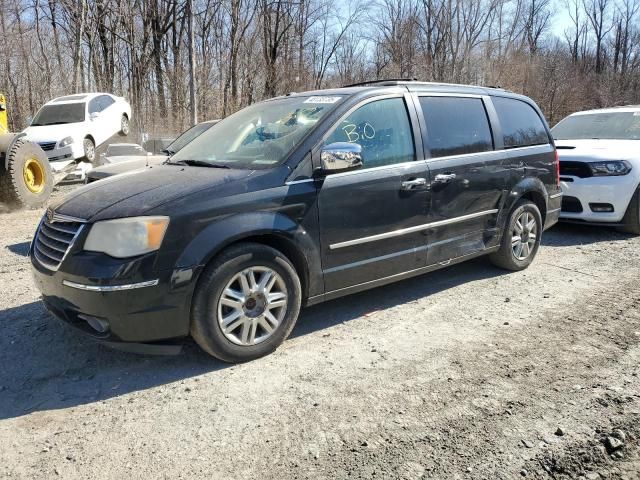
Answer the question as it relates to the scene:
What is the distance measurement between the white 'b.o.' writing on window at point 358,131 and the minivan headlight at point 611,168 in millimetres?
4362

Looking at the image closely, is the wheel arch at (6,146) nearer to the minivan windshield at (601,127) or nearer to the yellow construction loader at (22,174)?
the yellow construction loader at (22,174)

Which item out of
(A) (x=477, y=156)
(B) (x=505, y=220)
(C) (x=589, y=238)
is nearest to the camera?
(A) (x=477, y=156)

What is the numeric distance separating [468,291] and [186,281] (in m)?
2.88

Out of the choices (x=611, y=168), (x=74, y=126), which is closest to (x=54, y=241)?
(x=611, y=168)

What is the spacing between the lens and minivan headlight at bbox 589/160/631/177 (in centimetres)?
710

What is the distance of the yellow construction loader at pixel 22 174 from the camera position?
920 centimetres

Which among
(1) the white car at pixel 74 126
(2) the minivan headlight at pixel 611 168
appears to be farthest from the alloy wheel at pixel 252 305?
(1) the white car at pixel 74 126

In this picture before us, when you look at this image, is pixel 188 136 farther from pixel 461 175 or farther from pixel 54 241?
pixel 54 241

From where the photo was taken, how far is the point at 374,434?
9.17 feet

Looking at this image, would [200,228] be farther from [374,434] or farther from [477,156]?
[477,156]

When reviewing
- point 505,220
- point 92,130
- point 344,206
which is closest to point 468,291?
point 505,220

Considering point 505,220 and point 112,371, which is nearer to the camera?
point 112,371

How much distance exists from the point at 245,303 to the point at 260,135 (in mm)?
1421

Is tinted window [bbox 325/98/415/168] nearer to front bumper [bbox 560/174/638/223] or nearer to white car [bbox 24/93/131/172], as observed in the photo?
front bumper [bbox 560/174/638/223]
